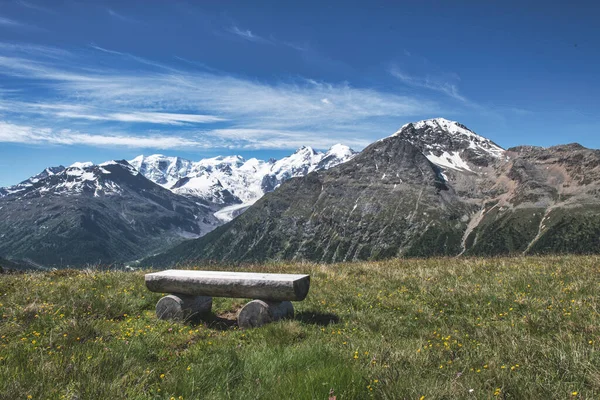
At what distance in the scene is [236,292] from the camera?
10477 millimetres

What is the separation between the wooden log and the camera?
997 centimetres

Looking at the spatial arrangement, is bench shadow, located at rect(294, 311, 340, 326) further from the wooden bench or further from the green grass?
the wooden bench

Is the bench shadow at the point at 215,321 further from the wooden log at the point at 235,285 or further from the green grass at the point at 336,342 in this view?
the wooden log at the point at 235,285

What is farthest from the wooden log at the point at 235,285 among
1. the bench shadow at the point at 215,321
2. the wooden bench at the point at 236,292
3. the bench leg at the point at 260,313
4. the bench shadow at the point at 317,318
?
Answer: the bench shadow at the point at 215,321

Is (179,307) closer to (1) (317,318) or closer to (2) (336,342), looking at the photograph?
(1) (317,318)

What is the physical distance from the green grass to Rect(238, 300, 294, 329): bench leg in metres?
0.44

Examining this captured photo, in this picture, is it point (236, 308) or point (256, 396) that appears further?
point (236, 308)

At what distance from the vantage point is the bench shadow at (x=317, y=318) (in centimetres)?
983

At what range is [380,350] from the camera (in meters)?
6.61

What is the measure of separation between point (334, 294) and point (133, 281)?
7926mm

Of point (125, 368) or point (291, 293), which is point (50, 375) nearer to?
point (125, 368)

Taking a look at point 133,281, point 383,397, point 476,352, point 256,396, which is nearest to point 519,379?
point 476,352

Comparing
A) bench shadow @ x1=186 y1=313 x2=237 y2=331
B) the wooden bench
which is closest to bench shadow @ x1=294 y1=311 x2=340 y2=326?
the wooden bench

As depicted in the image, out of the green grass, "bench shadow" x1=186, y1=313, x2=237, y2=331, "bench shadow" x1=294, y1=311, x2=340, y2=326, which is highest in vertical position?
the green grass
